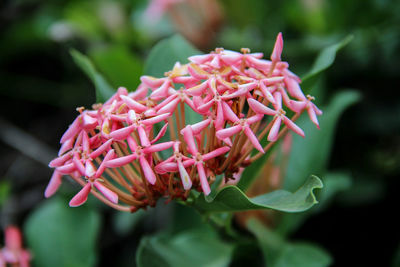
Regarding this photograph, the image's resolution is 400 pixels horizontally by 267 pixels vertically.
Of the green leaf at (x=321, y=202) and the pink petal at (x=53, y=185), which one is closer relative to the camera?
the pink petal at (x=53, y=185)

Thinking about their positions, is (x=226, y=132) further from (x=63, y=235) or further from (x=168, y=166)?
(x=63, y=235)

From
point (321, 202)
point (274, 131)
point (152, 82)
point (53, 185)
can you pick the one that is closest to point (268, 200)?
point (274, 131)

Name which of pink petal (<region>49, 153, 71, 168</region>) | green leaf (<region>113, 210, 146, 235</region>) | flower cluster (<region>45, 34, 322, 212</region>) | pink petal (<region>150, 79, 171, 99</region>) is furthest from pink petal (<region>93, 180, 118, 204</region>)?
green leaf (<region>113, 210, 146, 235</region>)

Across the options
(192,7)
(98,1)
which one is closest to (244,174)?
(192,7)

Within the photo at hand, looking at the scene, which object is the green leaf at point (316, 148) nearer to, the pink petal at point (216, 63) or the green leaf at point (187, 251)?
the green leaf at point (187, 251)

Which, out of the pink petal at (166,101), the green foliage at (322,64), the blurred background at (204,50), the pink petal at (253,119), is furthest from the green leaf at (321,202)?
the pink petal at (166,101)

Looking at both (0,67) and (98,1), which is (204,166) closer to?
(98,1)

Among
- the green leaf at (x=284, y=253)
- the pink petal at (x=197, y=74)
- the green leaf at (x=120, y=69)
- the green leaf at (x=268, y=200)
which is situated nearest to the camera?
the green leaf at (x=268, y=200)
